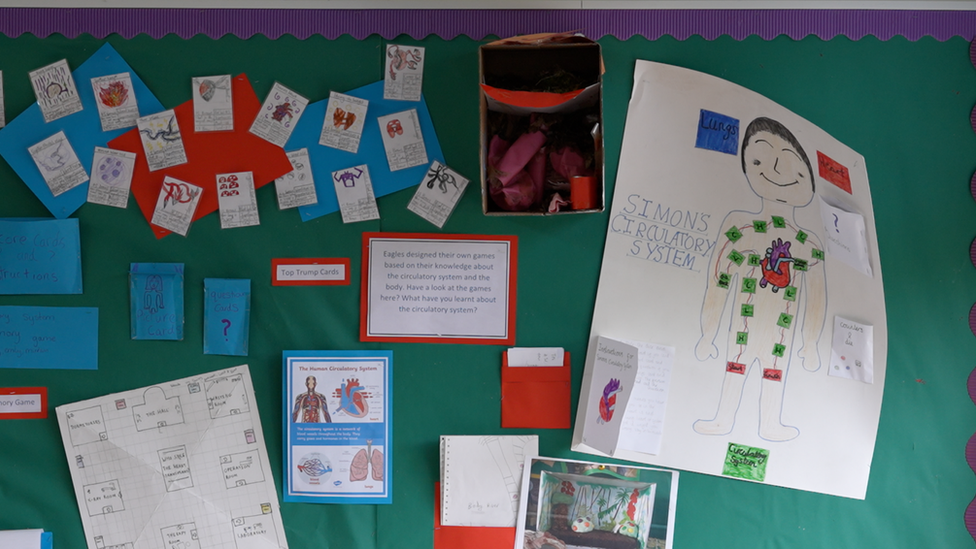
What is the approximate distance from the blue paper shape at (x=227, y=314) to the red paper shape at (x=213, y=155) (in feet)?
0.58

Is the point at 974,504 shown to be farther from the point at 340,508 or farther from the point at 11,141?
the point at 11,141

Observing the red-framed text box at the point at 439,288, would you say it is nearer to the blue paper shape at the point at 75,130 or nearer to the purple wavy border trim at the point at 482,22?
the purple wavy border trim at the point at 482,22

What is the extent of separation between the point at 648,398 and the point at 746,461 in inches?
10.9

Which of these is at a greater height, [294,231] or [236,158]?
[236,158]

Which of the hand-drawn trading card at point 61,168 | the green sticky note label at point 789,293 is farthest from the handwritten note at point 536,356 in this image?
the hand-drawn trading card at point 61,168

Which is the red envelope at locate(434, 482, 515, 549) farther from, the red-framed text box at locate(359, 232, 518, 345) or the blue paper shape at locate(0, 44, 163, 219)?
the blue paper shape at locate(0, 44, 163, 219)

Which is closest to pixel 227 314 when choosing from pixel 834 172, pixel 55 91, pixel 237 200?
pixel 237 200

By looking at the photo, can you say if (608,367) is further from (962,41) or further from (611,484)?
(962,41)

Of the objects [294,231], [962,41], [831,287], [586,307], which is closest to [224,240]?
[294,231]

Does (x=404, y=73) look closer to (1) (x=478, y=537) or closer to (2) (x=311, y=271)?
(2) (x=311, y=271)

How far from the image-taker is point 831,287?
136 centimetres

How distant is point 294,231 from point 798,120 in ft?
3.99

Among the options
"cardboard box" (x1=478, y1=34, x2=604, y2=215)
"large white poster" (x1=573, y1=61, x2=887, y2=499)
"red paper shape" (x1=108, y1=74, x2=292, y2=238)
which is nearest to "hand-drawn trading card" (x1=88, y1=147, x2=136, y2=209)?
"red paper shape" (x1=108, y1=74, x2=292, y2=238)

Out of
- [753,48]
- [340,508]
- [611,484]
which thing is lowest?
[340,508]
